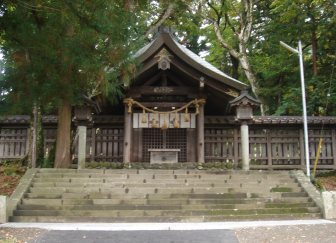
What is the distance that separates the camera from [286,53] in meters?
17.7

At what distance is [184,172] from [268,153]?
5.47 meters

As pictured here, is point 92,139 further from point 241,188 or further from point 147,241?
point 147,241

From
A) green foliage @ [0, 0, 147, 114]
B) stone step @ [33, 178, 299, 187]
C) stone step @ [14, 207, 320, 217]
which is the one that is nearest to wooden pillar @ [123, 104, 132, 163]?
green foliage @ [0, 0, 147, 114]

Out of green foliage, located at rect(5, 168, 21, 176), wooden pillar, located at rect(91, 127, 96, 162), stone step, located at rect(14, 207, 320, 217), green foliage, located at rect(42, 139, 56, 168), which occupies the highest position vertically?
wooden pillar, located at rect(91, 127, 96, 162)

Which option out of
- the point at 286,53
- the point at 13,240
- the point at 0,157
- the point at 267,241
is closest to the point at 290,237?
the point at 267,241

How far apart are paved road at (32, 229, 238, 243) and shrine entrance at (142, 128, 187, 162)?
22.8 ft

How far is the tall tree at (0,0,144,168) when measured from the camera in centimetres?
722

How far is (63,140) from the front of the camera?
10180 millimetres

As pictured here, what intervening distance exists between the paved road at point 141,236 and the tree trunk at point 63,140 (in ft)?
13.9

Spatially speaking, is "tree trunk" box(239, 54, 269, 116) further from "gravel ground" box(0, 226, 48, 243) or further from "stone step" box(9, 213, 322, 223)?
"gravel ground" box(0, 226, 48, 243)

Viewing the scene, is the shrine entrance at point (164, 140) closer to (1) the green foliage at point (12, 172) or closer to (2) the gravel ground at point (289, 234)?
(1) the green foliage at point (12, 172)

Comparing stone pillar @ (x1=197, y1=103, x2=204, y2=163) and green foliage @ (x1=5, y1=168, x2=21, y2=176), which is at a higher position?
stone pillar @ (x1=197, y1=103, x2=204, y2=163)

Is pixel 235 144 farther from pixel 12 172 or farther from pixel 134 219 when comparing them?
pixel 12 172

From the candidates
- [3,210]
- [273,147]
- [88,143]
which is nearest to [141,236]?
[3,210]
